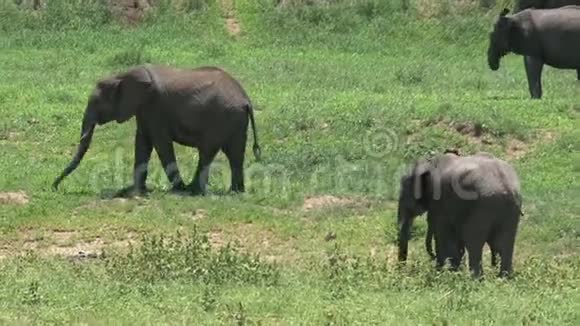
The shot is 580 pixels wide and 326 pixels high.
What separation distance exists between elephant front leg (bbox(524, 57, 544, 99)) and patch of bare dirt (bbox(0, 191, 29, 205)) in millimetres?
9033

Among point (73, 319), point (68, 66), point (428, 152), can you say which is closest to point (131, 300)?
point (73, 319)

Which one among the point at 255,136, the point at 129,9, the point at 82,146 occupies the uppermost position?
the point at 255,136

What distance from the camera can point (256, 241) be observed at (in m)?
17.4

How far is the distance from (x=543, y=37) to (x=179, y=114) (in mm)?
8665

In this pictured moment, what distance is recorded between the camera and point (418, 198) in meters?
15.2

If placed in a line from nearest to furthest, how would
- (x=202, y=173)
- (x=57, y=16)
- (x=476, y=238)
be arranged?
(x=476, y=238)
(x=202, y=173)
(x=57, y=16)

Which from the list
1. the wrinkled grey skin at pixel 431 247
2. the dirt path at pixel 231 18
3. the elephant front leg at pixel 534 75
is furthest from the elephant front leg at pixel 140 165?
the dirt path at pixel 231 18

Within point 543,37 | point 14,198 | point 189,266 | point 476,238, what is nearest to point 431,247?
point 476,238

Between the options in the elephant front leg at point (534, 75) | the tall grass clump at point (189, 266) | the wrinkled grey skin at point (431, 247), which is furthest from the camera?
the elephant front leg at point (534, 75)

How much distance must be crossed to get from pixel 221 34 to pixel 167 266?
1903cm

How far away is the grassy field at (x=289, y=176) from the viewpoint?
491 inches

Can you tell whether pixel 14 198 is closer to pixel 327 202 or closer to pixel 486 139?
pixel 327 202

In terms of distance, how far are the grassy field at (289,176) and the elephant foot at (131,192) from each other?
268 mm

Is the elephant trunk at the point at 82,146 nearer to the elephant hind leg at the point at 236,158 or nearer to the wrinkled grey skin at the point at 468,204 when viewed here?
the elephant hind leg at the point at 236,158
